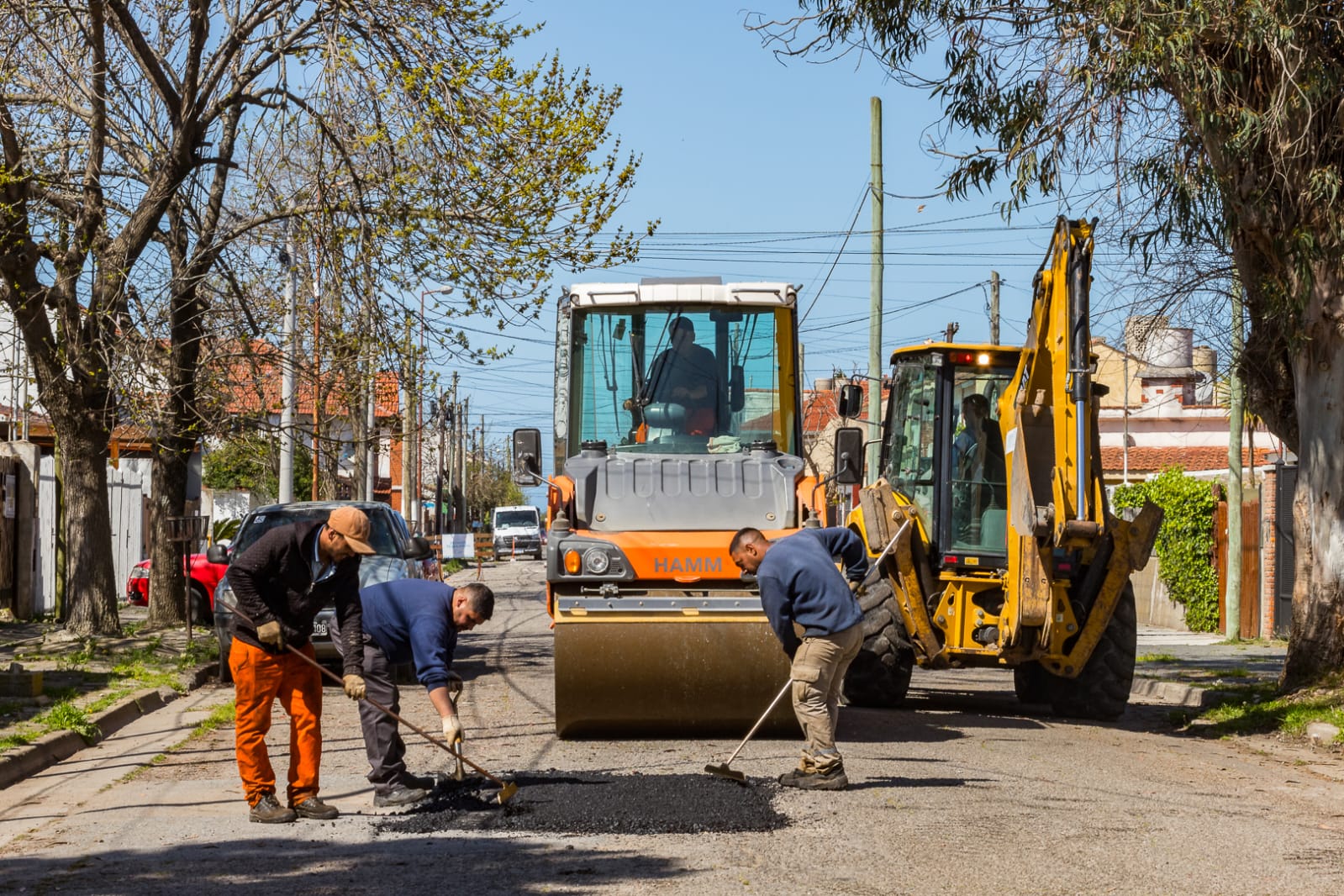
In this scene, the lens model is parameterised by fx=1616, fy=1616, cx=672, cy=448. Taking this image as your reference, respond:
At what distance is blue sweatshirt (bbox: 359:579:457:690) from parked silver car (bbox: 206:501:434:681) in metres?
6.65

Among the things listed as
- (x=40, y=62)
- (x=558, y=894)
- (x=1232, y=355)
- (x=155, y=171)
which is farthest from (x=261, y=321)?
(x=558, y=894)

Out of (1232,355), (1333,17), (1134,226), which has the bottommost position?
(1232,355)

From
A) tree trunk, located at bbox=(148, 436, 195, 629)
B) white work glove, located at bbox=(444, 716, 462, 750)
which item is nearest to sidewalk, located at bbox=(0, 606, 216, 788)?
tree trunk, located at bbox=(148, 436, 195, 629)

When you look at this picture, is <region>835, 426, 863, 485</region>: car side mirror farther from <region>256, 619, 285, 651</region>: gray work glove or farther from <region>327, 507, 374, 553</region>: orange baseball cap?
<region>256, 619, 285, 651</region>: gray work glove

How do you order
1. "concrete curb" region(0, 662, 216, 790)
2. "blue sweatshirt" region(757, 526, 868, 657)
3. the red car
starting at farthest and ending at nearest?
1. the red car
2. "concrete curb" region(0, 662, 216, 790)
3. "blue sweatshirt" region(757, 526, 868, 657)

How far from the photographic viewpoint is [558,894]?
669 cm

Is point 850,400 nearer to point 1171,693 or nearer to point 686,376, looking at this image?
point 686,376

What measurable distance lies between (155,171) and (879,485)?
32.0ft

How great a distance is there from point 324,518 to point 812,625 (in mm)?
7722

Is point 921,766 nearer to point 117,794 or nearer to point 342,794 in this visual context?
point 342,794

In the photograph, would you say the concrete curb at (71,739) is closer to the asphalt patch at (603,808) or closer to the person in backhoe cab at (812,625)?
the asphalt patch at (603,808)

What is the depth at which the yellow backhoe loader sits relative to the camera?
12164 mm

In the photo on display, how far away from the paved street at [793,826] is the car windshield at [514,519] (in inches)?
2091

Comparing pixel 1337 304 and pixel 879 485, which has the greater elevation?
pixel 1337 304
